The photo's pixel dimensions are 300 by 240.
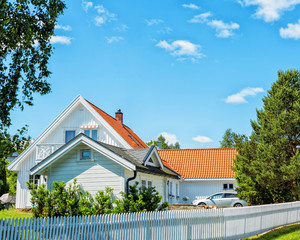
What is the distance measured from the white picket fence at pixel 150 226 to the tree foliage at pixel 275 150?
6.32m

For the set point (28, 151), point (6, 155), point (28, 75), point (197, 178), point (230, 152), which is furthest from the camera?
point (230, 152)

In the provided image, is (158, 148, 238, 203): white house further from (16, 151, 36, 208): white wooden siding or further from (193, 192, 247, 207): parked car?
(16, 151, 36, 208): white wooden siding

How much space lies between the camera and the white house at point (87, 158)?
57.5 ft

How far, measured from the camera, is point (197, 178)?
34812 mm

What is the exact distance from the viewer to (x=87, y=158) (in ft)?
59.2

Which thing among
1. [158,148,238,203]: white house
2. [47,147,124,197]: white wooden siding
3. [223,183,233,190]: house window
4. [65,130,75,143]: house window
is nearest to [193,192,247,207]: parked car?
[158,148,238,203]: white house

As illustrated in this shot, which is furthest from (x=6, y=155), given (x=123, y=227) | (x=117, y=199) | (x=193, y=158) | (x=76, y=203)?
(x=193, y=158)

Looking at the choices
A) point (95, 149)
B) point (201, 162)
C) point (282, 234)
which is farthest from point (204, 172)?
point (95, 149)

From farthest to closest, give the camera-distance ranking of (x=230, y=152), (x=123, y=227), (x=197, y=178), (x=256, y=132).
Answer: (x=230, y=152), (x=197, y=178), (x=256, y=132), (x=123, y=227)

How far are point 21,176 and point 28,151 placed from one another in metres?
2.06

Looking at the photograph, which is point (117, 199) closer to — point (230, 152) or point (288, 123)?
point (288, 123)

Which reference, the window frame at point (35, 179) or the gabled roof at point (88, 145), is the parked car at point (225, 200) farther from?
the gabled roof at point (88, 145)

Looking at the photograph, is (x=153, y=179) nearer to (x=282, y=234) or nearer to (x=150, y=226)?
(x=282, y=234)

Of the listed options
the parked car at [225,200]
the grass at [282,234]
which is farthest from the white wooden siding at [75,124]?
the grass at [282,234]
